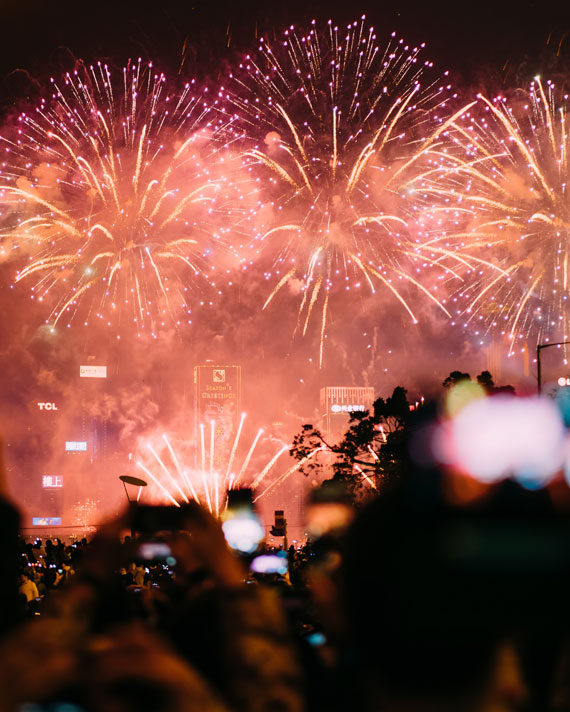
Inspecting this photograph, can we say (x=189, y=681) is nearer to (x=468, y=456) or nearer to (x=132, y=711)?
(x=132, y=711)

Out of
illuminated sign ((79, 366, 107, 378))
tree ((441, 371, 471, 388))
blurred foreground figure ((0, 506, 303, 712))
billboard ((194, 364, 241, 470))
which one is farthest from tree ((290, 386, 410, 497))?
billboard ((194, 364, 241, 470))

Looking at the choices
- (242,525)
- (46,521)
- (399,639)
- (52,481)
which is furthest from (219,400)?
(399,639)

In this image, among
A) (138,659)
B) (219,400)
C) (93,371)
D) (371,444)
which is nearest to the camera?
(138,659)

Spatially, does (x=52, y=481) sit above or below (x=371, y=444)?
below

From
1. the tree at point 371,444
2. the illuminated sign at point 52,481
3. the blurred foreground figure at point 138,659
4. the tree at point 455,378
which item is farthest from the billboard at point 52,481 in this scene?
the blurred foreground figure at point 138,659

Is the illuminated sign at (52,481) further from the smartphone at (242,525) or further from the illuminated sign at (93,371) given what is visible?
the smartphone at (242,525)

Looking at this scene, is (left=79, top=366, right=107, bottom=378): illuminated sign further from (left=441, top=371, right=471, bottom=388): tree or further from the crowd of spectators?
the crowd of spectators

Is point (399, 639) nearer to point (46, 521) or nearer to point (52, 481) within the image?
point (46, 521)
